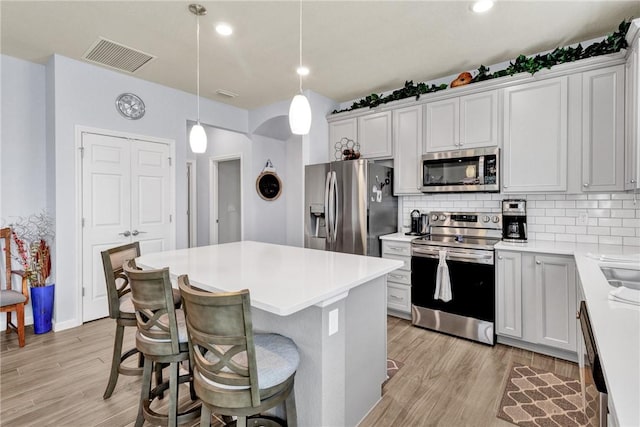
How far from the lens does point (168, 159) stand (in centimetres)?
415

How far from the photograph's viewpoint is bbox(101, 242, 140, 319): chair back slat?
199 cm

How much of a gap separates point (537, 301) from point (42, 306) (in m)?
4.64

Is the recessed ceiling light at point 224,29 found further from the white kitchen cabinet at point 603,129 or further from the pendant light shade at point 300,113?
the white kitchen cabinet at point 603,129

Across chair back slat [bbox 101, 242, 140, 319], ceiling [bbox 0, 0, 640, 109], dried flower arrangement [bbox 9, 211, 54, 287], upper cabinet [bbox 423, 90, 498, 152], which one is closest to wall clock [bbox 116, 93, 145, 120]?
ceiling [bbox 0, 0, 640, 109]

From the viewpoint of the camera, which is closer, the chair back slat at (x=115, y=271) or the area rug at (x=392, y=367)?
the chair back slat at (x=115, y=271)

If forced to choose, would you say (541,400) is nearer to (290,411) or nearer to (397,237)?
(290,411)

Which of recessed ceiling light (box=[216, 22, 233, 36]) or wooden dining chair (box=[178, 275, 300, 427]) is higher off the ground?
recessed ceiling light (box=[216, 22, 233, 36])

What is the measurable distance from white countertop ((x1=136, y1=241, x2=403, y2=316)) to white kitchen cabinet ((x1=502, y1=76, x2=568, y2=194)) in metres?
1.87

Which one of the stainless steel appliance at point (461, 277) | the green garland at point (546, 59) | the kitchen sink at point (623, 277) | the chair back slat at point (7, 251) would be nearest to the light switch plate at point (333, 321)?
the kitchen sink at point (623, 277)

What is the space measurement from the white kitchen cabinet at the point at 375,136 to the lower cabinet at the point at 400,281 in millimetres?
1128

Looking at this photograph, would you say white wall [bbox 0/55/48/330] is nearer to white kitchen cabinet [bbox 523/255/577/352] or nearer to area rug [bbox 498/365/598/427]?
area rug [bbox 498/365/598/427]

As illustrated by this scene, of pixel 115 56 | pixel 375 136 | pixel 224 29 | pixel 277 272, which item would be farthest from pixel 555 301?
pixel 115 56

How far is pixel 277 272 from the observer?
1.80 m

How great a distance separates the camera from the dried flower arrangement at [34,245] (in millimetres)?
3260
